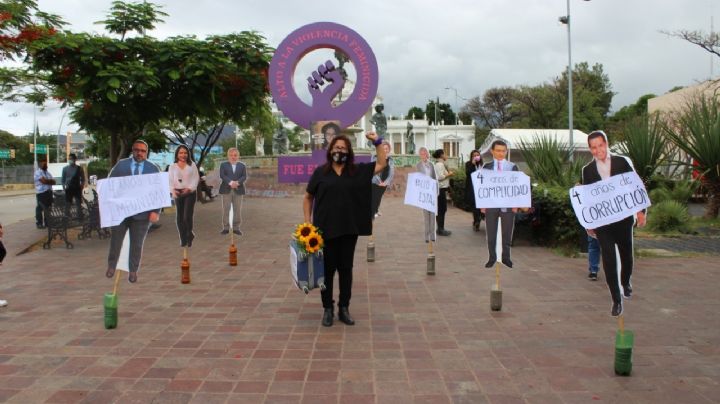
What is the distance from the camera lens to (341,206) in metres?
4.98

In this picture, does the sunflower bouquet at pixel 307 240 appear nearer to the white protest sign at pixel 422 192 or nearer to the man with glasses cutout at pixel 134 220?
the man with glasses cutout at pixel 134 220

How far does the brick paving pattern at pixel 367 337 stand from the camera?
12.1ft

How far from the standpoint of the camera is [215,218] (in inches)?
628

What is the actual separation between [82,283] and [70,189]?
6.57 metres

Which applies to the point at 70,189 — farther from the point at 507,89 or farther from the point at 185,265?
the point at 507,89

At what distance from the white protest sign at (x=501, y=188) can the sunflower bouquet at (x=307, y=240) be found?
2.00m

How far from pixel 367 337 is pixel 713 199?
453 inches

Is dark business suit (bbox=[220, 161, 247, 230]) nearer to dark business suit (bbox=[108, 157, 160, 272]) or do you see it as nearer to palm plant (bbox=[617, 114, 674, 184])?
dark business suit (bbox=[108, 157, 160, 272])

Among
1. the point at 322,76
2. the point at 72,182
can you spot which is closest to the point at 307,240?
the point at 322,76

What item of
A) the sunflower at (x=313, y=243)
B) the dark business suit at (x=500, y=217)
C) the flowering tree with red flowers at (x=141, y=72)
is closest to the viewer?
the sunflower at (x=313, y=243)

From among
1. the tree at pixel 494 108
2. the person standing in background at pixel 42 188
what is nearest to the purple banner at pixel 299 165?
the person standing in background at pixel 42 188

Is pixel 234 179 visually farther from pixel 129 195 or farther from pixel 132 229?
pixel 129 195

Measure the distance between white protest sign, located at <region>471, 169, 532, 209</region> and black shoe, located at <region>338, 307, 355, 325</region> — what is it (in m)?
1.93

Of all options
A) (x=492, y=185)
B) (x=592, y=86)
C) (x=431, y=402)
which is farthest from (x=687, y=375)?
(x=592, y=86)
